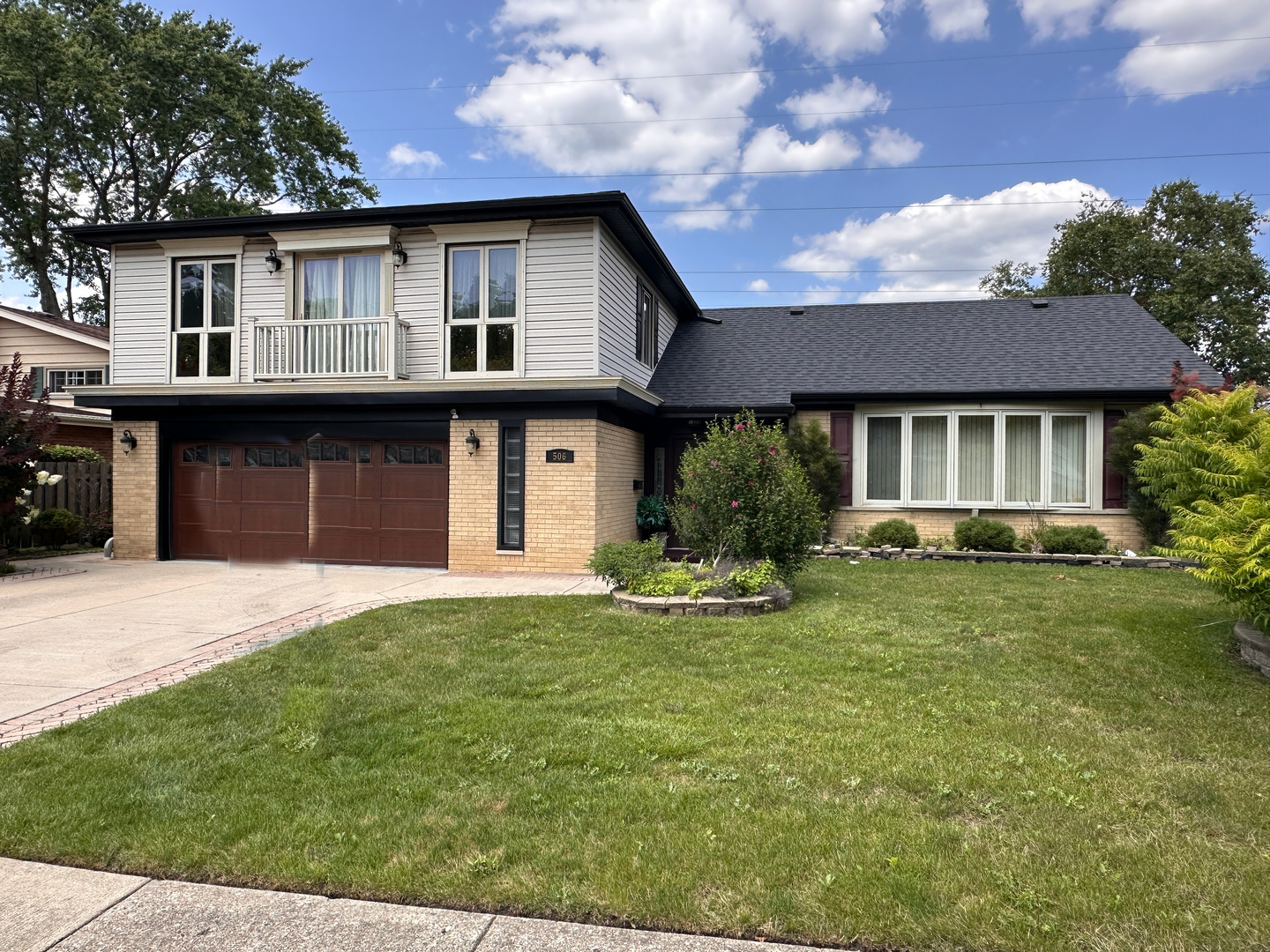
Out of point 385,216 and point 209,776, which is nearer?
point 209,776

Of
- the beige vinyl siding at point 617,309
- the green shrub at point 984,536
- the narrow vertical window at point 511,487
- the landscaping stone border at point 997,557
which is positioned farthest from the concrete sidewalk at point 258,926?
the green shrub at point 984,536

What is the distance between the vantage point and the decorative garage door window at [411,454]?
12055 mm

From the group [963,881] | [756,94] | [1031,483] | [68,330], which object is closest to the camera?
[963,881]

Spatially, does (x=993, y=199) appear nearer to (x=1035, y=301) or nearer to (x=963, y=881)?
(x=1035, y=301)

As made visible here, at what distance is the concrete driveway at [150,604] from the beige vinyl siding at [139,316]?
3.42m

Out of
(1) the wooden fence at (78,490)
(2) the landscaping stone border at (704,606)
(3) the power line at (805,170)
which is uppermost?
(3) the power line at (805,170)

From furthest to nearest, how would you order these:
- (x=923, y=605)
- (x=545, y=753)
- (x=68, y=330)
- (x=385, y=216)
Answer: (x=68, y=330) < (x=385, y=216) < (x=923, y=605) < (x=545, y=753)

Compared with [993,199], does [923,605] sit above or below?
below

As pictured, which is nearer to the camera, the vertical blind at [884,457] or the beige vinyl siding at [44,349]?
the vertical blind at [884,457]

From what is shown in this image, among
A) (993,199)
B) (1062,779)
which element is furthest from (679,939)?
(993,199)

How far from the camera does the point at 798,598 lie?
9039mm

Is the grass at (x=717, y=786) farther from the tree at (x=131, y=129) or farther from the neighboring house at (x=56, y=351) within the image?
the tree at (x=131, y=129)

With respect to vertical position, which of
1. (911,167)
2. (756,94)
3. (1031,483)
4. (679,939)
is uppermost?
(756,94)

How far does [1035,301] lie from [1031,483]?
5.47m
